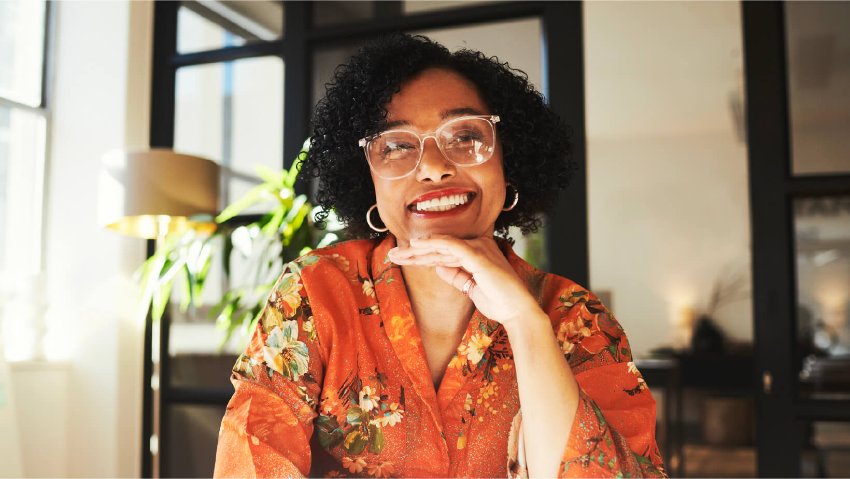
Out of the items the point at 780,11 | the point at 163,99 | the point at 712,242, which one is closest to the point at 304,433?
the point at 780,11

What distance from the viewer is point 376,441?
1.30m

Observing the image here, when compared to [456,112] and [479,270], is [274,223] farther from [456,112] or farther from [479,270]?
[479,270]

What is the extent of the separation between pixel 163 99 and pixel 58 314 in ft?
3.96

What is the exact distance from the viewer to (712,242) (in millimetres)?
5520

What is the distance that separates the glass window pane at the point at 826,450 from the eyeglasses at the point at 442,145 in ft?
7.10

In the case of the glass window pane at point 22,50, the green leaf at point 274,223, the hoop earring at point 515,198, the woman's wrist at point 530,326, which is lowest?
the woman's wrist at point 530,326

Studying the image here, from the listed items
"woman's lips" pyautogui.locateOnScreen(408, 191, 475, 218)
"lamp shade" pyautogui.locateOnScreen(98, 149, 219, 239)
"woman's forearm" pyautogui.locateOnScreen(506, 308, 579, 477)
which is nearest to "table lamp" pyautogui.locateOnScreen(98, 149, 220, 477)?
"lamp shade" pyautogui.locateOnScreen(98, 149, 219, 239)

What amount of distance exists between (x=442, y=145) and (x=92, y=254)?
2741 mm

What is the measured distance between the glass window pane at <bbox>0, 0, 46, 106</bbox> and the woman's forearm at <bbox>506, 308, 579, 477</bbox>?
10.7ft

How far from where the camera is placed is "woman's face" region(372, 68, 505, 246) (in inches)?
54.7

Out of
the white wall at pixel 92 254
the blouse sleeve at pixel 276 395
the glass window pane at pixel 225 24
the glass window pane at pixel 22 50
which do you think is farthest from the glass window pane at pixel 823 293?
the glass window pane at pixel 22 50

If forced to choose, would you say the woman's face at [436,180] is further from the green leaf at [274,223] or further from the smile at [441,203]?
the green leaf at [274,223]

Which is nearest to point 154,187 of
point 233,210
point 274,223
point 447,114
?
point 233,210

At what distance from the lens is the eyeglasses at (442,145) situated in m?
1.40
